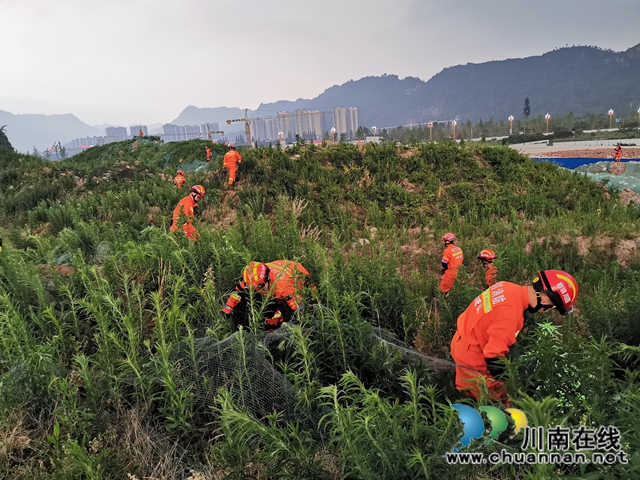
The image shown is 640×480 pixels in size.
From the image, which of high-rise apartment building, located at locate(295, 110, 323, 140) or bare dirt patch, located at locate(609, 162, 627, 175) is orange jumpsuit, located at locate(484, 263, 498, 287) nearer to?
bare dirt patch, located at locate(609, 162, 627, 175)

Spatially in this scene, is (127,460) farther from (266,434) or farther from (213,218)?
(213,218)

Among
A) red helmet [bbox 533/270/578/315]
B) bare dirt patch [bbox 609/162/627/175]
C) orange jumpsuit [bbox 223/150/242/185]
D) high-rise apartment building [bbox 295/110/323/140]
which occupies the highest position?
high-rise apartment building [bbox 295/110/323/140]

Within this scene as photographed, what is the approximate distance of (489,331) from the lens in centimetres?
287

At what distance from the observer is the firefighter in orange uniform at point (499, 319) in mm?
2826

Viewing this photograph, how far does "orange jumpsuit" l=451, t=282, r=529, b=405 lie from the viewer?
9.27 ft

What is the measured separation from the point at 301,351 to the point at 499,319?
1.57m

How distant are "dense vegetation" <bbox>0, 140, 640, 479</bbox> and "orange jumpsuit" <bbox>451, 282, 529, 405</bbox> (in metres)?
0.16

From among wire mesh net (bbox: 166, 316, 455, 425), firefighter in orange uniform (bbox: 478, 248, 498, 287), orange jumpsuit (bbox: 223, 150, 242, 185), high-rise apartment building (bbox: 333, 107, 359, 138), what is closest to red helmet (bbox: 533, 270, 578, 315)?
wire mesh net (bbox: 166, 316, 455, 425)

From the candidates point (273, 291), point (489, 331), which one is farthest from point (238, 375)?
point (489, 331)

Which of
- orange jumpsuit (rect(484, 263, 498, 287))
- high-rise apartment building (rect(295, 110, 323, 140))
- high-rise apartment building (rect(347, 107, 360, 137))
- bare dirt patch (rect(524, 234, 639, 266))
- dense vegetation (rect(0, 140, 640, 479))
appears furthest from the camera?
high-rise apartment building (rect(347, 107, 360, 137))

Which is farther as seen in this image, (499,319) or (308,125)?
(308,125)

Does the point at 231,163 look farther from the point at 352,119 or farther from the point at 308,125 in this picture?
the point at 352,119

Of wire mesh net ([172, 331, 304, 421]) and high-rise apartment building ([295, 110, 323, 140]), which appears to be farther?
high-rise apartment building ([295, 110, 323, 140])

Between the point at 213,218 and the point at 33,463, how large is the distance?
24.9 feet
